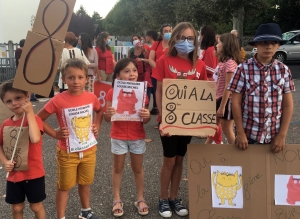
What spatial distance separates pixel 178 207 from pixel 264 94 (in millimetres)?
1392

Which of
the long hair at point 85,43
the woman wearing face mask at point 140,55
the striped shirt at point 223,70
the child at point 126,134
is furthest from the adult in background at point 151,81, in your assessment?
the child at point 126,134

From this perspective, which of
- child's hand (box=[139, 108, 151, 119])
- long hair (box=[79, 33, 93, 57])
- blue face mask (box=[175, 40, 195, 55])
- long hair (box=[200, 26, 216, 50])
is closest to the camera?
blue face mask (box=[175, 40, 195, 55])

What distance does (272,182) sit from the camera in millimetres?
2775

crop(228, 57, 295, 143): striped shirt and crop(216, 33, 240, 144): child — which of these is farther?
crop(216, 33, 240, 144): child

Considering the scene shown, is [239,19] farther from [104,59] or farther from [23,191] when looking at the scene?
[23,191]

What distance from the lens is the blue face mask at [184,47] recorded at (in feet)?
9.72

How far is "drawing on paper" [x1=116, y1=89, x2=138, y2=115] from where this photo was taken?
3.04 m

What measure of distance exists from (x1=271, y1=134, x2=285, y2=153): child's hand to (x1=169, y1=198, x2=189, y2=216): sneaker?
106cm

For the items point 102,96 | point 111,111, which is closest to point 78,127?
point 111,111

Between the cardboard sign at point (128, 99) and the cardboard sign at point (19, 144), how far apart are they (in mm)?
817

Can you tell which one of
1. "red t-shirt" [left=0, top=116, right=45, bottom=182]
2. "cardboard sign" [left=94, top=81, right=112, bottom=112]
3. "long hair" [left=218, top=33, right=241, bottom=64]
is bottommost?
"red t-shirt" [left=0, top=116, right=45, bottom=182]

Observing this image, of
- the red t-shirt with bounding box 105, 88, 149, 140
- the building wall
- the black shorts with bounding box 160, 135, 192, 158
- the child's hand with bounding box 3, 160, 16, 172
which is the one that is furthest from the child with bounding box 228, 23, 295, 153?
the building wall

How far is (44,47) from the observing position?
241 centimetres

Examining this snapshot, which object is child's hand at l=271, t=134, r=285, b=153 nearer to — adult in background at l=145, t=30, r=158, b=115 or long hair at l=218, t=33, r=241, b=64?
long hair at l=218, t=33, r=241, b=64
